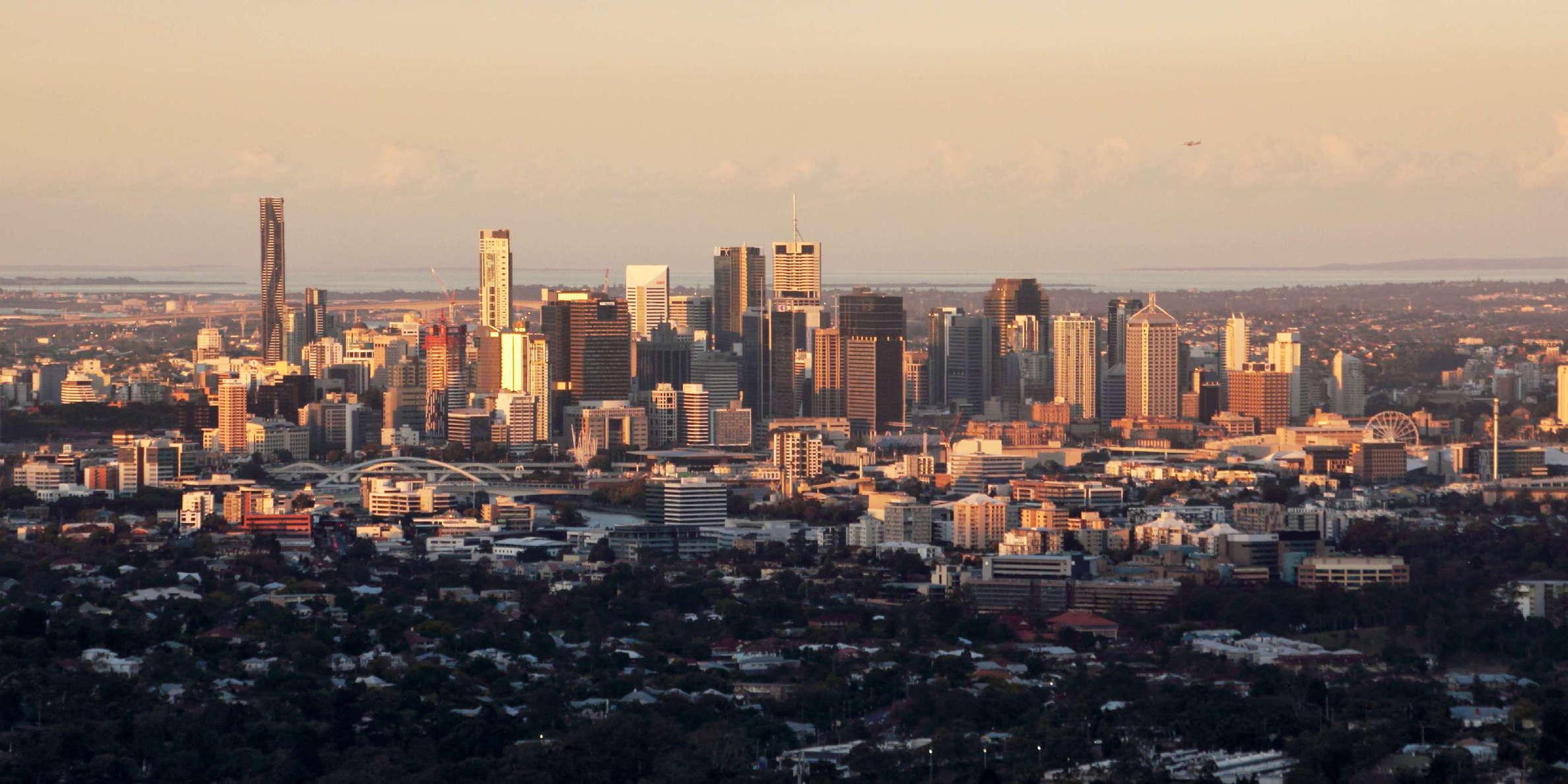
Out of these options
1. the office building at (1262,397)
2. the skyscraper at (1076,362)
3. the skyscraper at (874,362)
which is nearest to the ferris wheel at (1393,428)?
the office building at (1262,397)

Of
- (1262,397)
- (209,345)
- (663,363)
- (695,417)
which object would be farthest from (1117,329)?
(209,345)

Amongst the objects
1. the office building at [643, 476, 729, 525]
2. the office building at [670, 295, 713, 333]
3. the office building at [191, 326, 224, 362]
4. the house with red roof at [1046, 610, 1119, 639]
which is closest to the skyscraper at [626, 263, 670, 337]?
the office building at [670, 295, 713, 333]

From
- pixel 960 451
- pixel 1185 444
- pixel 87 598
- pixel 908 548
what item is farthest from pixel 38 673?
pixel 1185 444

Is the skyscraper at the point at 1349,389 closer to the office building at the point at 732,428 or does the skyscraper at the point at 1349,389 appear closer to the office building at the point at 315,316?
the office building at the point at 732,428

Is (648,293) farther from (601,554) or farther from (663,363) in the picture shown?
(601,554)

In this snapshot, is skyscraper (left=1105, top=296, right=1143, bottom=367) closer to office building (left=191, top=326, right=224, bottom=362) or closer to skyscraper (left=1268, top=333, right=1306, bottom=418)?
skyscraper (left=1268, top=333, right=1306, bottom=418)

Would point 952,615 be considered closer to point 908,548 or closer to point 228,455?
point 908,548
